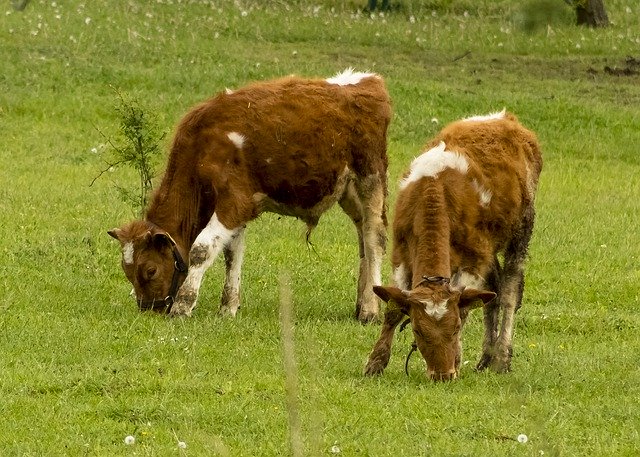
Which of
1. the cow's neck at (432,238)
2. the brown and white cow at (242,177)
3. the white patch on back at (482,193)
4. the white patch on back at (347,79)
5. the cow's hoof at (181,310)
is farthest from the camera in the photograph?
the white patch on back at (347,79)

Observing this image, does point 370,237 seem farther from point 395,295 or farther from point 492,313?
point 395,295

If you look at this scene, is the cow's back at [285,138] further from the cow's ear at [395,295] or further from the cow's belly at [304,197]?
the cow's ear at [395,295]

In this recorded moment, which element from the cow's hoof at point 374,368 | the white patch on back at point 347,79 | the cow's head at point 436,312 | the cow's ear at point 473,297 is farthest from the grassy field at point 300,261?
the white patch on back at point 347,79

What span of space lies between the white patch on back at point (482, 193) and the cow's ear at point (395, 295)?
107 cm

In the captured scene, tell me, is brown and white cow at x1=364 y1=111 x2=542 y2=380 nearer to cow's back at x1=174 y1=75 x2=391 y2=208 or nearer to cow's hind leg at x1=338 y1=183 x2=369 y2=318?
cow's back at x1=174 y1=75 x2=391 y2=208

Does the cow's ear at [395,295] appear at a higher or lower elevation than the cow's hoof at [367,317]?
higher

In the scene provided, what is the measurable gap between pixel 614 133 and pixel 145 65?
7.88 metres

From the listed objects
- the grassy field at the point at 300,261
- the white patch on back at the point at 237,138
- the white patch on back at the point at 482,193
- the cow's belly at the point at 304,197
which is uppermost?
the white patch on back at the point at 482,193

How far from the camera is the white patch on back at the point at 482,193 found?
988cm

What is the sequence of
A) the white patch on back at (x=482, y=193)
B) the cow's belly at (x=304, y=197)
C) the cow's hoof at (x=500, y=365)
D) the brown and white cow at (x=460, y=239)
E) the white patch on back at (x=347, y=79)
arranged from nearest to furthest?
the brown and white cow at (x=460, y=239) → the white patch on back at (x=482, y=193) → the cow's hoof at (x=500, y=365) → the cow's belly at (x=304, y=197) → the white patch on back at (x=347, y=79)

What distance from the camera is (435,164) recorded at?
387 inches

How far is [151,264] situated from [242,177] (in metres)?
1.04

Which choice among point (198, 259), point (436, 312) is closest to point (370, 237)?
point (198, 259)

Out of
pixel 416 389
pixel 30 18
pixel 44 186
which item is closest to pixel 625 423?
pixel 416 389
